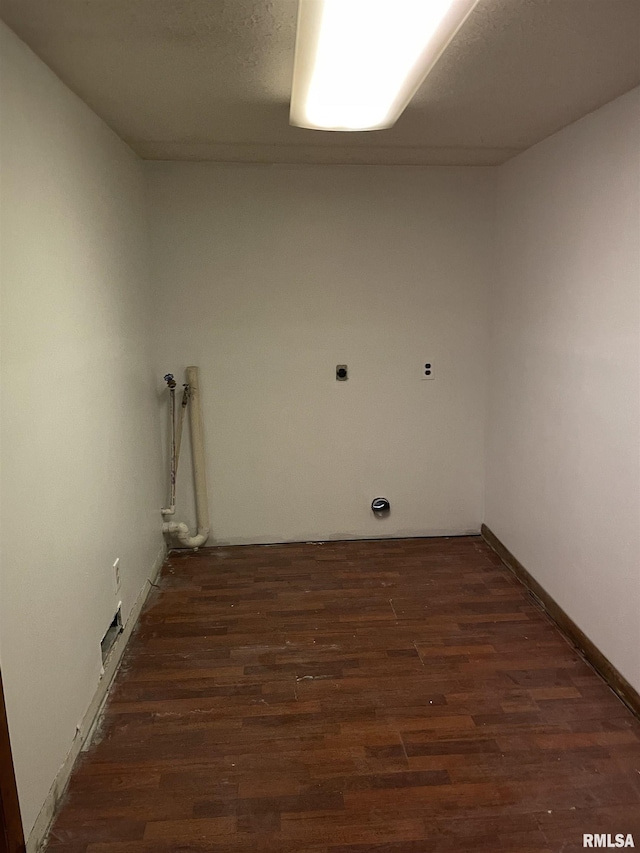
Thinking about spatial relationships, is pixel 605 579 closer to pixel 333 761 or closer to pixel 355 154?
pixel 333 761

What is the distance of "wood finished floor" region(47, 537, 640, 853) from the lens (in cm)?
187

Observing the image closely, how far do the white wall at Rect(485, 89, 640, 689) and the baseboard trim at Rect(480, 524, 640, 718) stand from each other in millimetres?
46

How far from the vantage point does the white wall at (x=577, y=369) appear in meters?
2.39

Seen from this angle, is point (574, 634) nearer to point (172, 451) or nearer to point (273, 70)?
point (172, 451)

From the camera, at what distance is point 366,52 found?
1.76 meters

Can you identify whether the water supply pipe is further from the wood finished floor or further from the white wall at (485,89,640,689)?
the white wall at (485,89,640,689)

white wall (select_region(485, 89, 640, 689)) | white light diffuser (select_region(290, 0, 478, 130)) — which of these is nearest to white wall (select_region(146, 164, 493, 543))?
white wall (select_region(485, 89, 640, 689))

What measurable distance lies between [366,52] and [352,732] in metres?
2.26

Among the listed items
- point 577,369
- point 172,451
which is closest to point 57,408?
point 172,451

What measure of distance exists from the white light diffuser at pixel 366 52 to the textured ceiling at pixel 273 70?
0.27 feet

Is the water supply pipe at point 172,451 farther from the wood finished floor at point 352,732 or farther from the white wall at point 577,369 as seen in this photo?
the white wall at point 577,369

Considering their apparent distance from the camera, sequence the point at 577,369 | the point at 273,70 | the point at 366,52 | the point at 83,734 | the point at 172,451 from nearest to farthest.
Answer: the point at 366,52
the point at 273,70
the point at 83,734
the point at 577,369
the point at 172,451

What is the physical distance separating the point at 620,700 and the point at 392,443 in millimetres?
1963

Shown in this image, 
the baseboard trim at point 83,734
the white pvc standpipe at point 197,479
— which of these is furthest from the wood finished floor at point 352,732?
the white pvc standpipe at point 197,479
